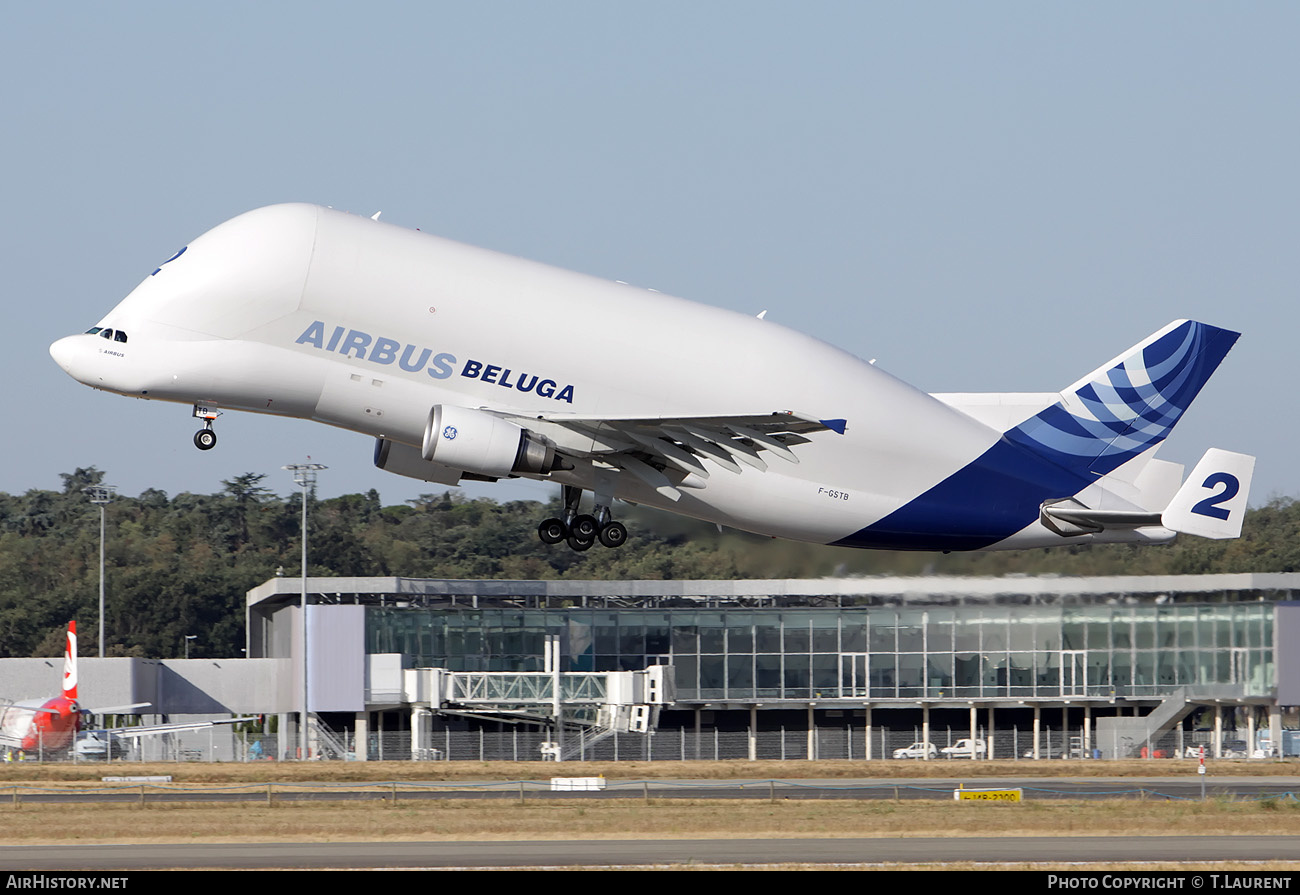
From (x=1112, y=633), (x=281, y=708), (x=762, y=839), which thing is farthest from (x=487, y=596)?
(x=762, y=839)

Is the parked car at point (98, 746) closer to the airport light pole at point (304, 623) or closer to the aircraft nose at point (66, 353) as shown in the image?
the airport light pole at point (304, 623)

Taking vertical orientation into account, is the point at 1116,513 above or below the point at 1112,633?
above

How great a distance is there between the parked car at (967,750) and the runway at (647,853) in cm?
3848

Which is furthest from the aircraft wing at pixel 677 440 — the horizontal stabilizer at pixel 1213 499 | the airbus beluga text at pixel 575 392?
the horizontal stabilizer at pixel 1213 499

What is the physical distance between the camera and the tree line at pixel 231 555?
107 m

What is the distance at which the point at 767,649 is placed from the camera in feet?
282

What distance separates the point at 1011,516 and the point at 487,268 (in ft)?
47.3

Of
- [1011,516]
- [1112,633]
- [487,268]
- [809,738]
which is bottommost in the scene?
[809,738]

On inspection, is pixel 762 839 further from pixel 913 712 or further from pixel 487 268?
pixel 913 712

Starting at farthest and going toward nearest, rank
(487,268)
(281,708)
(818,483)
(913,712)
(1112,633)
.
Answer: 1. (281,708)
2. (913,712)
3. (1112,633)
4. (818,483)
5. (487,268)

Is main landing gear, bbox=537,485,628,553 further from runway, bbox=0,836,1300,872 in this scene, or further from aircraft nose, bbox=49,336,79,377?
aircraft nose, bbox=49,336,79,377

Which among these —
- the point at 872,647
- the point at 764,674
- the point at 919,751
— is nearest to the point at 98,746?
the point at 764,674

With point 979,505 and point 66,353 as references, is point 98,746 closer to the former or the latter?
point 66,353

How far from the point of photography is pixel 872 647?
83188 mm
